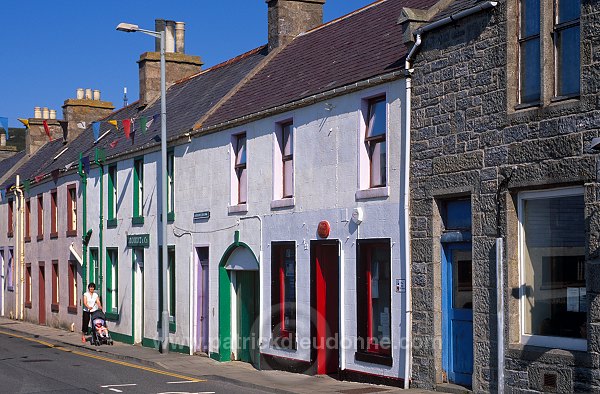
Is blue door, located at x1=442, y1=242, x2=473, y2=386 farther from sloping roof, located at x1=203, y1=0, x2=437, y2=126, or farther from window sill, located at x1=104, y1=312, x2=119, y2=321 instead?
window sill, located at x1=104, y1=312, x2=119, y2=321

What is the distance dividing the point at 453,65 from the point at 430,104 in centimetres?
78

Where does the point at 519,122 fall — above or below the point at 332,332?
above

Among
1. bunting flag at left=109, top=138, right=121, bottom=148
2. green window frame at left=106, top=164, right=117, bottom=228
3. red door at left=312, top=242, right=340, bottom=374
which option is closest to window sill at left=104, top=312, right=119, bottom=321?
green window frame at left=106, top=164, right=117, bottom=228

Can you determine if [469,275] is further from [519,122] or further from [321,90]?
[321,90]

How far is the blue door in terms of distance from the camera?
14.3 m

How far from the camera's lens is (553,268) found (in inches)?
502

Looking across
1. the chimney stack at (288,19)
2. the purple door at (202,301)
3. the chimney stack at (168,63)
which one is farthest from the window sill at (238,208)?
the chimney stack at (168,63)

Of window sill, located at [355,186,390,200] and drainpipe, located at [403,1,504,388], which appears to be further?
window sill, located at [355,186,390,200]

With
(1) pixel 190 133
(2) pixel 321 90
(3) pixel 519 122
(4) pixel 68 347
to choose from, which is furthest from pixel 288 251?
(4) pixel 68 347

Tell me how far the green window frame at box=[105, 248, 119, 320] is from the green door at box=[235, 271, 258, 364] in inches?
312

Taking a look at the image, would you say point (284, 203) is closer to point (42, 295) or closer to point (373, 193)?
point (373, 193)

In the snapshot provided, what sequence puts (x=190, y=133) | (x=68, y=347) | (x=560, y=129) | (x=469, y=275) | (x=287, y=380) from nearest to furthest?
1. (x=560, y=129)
2. (x=469, y=275)
3. (x=287, y=380)
4. (x=190, y=133)
5. (x=68, y=347)

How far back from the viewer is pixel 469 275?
14.3m

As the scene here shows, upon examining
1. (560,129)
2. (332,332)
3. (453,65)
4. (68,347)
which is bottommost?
(68,347)
